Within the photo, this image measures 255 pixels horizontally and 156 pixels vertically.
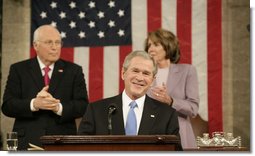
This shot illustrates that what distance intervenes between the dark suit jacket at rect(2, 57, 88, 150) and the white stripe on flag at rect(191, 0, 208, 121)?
3.38 ft

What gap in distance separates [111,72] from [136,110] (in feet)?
1.54

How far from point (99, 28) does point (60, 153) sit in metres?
1.72

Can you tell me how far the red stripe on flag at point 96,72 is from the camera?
5.36 m

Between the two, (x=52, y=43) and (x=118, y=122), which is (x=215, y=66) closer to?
(x=118, y=122)

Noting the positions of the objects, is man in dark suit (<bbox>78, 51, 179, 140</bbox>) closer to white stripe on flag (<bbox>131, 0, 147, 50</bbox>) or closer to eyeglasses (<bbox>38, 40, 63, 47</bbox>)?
white stripe on flag (<bbox>131, 0, 147, 50</bbox>)

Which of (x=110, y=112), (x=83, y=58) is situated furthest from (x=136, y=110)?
(x=83, y=58)

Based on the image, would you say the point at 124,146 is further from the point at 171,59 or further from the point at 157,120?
the point at 171,59

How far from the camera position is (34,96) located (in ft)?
17.6

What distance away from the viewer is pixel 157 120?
16.4 feet

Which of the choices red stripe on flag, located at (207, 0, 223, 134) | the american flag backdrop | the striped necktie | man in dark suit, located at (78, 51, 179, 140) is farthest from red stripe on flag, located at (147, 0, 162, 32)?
the striped necktie

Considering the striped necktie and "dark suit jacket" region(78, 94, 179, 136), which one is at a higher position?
the striped necktie

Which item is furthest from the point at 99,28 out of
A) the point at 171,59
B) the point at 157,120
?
the point at 157,120

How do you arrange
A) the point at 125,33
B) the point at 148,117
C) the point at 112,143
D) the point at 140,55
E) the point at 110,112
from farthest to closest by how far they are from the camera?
the point at 125,33 → the point at 140,55 → the point at 148,117 → the point at 110,112 → the point at 112,143

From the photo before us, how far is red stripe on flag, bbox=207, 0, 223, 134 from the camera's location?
5.25 m
